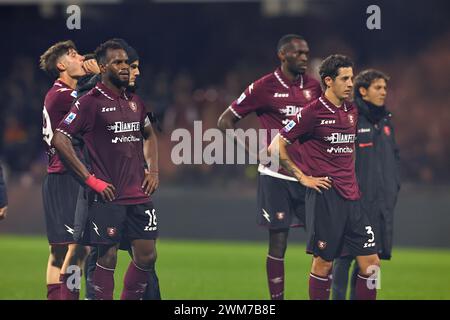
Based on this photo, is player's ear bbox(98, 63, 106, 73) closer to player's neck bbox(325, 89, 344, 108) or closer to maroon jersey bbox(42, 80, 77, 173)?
maroon jersey bbox(42, 80, 77, 173)

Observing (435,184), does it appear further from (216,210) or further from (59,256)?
(59,256)

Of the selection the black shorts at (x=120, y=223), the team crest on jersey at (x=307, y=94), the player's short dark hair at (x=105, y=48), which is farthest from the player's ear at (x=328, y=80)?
the black shorts at (x=120, y=223)

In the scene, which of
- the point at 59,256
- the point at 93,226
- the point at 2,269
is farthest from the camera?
the point at 2,269

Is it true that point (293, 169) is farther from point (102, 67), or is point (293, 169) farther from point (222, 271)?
point (222, 271)

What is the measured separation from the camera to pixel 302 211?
29.6 ft

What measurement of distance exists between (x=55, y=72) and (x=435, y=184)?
9.59 metres

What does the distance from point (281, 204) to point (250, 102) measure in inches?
39.5

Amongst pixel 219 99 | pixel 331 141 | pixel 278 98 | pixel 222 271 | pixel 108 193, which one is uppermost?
pixel 219 99

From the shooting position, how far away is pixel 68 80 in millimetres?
8578

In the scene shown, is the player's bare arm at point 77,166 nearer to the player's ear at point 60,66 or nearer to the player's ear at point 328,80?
the player's ear at point 60,66

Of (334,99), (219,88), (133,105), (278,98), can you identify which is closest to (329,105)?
(334,99)

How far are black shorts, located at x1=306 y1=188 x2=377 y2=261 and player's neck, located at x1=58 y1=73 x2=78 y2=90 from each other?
2339 mm

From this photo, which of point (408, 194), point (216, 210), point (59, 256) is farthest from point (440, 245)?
point (59, 256)

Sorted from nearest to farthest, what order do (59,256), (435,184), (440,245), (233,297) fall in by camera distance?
(59,256), (233,297), (440,245), (435,184)
